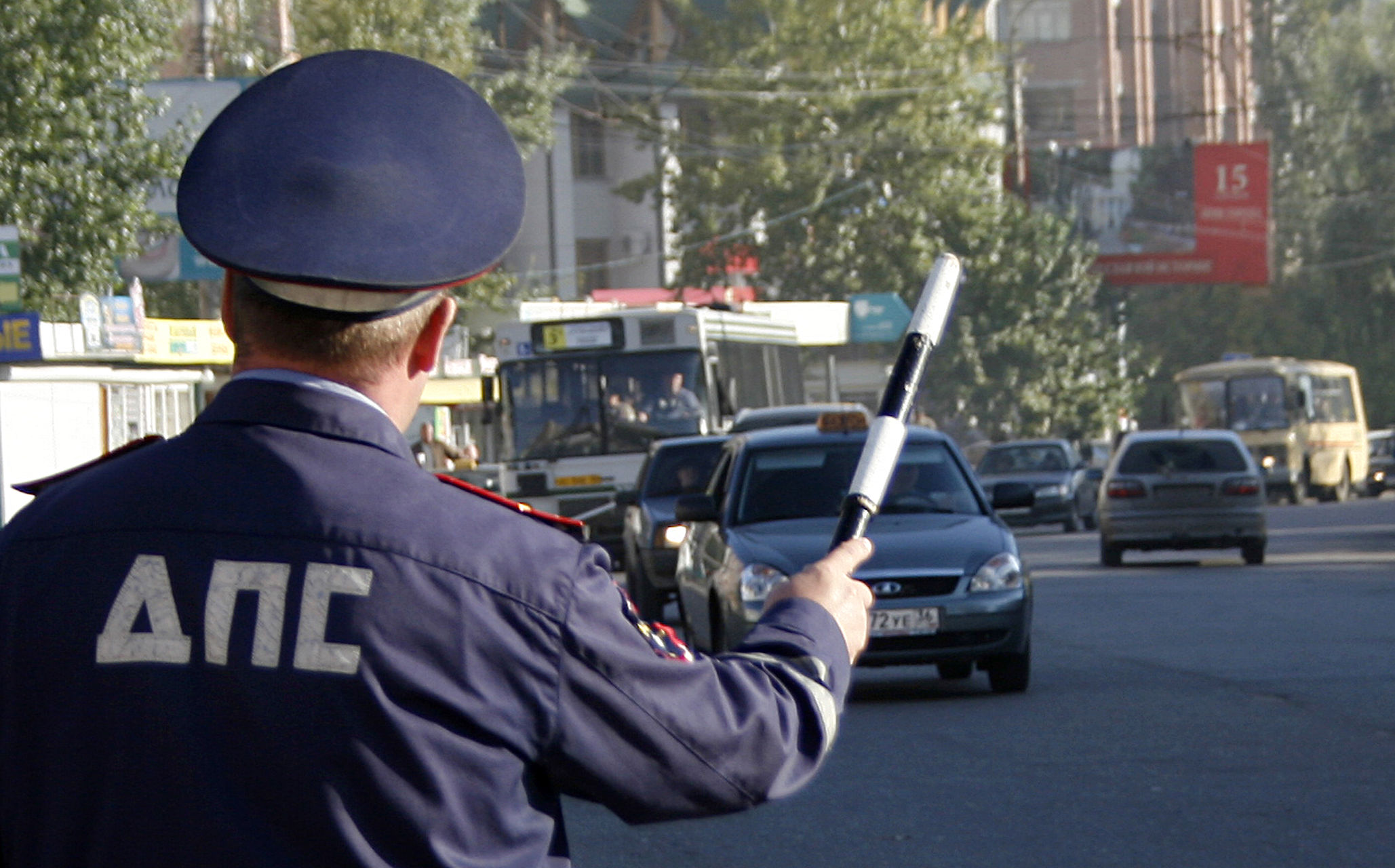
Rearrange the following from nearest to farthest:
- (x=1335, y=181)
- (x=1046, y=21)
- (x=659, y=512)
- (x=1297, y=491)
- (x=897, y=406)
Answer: (x=897, y=406)
(x=659, y=512)
(x=1297, y=491)
(x=1335, y=181)
(x=1046, y=21)

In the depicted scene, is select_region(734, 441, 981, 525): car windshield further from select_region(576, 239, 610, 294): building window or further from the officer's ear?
select_region(576, 239, 610, 294): building window

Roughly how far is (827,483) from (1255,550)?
38.5ft

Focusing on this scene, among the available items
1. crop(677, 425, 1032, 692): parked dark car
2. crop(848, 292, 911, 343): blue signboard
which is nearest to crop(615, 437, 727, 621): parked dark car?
crop(677, 425, 1032, 692): parked dark car

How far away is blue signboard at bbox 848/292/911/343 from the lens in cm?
4684

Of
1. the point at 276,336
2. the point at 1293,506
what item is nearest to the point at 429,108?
the point at 276,336

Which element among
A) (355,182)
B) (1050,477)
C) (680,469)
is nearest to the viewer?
Result: (355,182)

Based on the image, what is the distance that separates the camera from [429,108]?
2162 mm

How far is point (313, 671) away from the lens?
1944 millimetres

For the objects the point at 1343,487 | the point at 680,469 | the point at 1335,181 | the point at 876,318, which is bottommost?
the point at 1343,487

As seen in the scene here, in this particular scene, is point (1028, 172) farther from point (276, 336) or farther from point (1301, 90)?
point (276, 336)

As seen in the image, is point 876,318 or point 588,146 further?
point 588,146

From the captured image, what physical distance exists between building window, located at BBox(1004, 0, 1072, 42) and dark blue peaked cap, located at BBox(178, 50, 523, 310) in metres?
92.0

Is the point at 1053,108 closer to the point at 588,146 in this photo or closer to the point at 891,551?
the point at 588,146

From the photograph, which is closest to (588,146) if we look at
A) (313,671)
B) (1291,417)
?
(1291,417)
